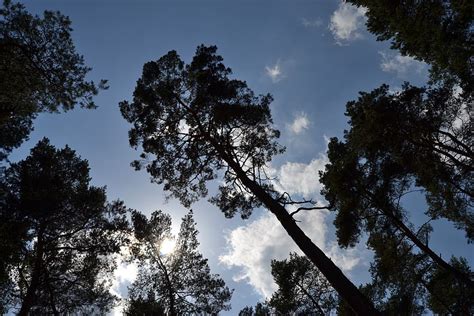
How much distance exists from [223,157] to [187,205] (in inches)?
148

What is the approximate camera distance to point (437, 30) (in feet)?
28.2

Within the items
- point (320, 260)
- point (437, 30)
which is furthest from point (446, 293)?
point (437, 30)

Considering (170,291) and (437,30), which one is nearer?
(437,30)

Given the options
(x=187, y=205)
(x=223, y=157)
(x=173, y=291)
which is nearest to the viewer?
(x=223, y=157)

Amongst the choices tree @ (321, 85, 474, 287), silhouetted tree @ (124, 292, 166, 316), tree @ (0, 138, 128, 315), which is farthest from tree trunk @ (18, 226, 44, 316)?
tree @ (321, 85, 474, 287)

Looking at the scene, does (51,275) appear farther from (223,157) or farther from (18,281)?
(223,157)

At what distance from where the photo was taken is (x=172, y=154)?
512 inches

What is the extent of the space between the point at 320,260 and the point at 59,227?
1162 centimetres

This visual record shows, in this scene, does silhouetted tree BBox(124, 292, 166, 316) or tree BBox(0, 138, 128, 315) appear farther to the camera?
silhouetted tree BBox(124, 292, 166, 316)

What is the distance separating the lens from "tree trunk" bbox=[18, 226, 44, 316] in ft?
35.6

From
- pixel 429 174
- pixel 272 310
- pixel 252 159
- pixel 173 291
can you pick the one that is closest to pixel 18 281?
pixel 173 291

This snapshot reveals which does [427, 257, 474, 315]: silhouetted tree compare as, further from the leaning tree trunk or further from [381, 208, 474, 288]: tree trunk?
the leaning tree trunk

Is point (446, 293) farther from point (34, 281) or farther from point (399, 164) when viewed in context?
point (34, 281)

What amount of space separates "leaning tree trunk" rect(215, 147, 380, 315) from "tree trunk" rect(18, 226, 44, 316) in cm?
849
